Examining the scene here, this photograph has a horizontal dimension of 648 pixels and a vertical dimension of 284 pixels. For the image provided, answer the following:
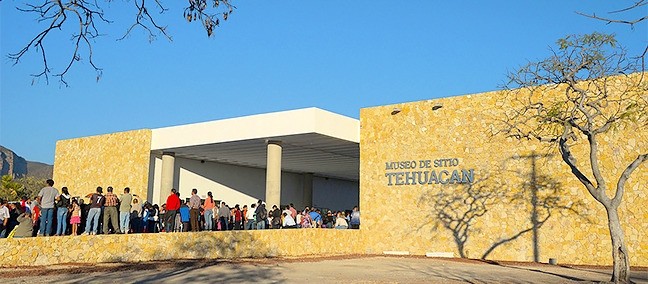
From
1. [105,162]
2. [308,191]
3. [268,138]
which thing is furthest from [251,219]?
[308,191]

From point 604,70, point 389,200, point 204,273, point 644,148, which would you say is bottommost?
point 204,273

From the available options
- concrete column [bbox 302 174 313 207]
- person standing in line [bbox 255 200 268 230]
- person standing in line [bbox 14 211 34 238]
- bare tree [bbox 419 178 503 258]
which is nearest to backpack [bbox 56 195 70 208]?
person standing in line [bbox 14 211 34 238]

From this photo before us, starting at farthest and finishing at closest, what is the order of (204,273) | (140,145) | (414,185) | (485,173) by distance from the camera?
(140,145) < (414,185) < (485,173) < (204,273)

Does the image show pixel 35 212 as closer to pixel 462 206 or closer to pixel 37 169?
pixel 462 206

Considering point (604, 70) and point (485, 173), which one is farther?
point (485, 173)

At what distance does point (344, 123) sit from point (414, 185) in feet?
11.4

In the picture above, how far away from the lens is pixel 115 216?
16188mm

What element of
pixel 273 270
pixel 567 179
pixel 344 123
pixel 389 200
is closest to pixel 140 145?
pixel 344 123

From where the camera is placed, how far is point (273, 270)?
42.0 feet

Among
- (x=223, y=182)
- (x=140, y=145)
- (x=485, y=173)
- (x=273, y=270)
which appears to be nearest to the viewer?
(x=273, y=270)

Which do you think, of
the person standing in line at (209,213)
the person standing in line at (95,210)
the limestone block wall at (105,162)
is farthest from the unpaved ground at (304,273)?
the limestone block wall at (105,162)

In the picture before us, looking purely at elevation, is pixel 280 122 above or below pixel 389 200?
above

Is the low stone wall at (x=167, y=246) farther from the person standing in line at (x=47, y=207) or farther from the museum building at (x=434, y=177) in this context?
the person standing in line at (x=47, y=207)

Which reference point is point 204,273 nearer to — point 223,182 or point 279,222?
point 279,222
